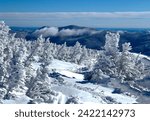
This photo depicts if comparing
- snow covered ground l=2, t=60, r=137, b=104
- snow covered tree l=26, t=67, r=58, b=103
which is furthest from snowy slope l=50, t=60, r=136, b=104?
snow covered tree l=26, t=67, r=58, b=103

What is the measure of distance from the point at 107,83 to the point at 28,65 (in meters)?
15.1

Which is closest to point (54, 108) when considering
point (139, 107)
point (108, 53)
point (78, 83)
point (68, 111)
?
point (68, 111)

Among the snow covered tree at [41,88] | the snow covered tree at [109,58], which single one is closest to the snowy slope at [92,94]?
the snow covered tree at [41,88]

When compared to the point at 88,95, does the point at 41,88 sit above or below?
above

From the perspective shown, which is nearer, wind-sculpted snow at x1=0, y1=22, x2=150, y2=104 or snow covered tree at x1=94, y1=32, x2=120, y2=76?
wind-sculpted snow at x1=0, y1=22, x2=150, y2=104

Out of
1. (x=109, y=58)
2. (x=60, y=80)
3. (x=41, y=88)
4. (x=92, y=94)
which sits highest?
(x=41, y=88)

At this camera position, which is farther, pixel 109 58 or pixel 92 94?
pixel 109 58

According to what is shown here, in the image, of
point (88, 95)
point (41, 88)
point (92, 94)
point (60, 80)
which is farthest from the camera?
point (60, 80)

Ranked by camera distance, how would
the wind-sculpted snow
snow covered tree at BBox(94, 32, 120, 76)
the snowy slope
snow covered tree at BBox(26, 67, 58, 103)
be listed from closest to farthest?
snow covered tree at BBox(26, 67, 58, 103) < the wind-sculpted snow < the snowy slope < snow covered tree at BBox(94, 32, 120, 76)

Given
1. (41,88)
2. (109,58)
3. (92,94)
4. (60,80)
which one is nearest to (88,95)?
(92,94)

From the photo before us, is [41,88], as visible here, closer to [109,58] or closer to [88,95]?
[88,95]

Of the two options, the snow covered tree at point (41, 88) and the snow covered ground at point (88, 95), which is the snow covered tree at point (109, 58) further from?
the snow covered tree at point (41, 88)

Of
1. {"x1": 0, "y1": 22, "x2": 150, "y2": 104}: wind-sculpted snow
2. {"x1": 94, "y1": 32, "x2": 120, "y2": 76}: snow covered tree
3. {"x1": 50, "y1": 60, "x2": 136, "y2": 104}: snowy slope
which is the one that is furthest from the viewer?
{"x1": 94, "y1": 32, "x2": 120, "y2": 76}: snow covered tree

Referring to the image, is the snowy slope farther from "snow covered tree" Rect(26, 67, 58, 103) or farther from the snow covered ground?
"snow covered tree" Rect(26, 67, 58, 103)
